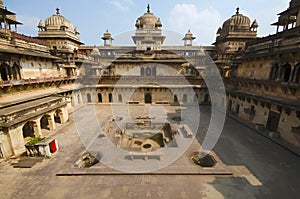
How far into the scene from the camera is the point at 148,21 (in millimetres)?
37000

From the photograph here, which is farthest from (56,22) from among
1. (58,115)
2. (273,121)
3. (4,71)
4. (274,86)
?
(273,121)

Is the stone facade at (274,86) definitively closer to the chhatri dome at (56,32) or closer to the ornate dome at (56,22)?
the chhatri dome at (56,32)

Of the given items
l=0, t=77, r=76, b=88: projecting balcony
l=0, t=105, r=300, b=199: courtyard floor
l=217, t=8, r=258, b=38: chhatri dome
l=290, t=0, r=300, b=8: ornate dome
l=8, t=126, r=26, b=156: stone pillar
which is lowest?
l=0, t=105, r=300, b=199: courtyard floor

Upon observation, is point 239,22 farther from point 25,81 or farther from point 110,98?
point 25,81

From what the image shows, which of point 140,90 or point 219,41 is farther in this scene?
point 219,41

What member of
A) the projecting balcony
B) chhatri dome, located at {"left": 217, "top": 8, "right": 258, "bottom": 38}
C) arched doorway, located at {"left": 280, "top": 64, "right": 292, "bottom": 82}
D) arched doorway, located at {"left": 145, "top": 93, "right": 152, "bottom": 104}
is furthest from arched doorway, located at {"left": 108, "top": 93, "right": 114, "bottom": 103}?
chhatri dome, located at {"left": 217, "top": 8, "right": 258, "bottom": 38}

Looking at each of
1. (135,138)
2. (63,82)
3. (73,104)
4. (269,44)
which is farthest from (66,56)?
(269,44)

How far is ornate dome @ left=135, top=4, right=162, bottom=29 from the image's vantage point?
119ft

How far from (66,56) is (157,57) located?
17859 mm

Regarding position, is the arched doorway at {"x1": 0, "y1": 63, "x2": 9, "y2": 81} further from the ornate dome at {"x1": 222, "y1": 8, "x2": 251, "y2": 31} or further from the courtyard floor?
the ornate dome at {"x1": 222, "y1": 8, "x2": 251, "y2": 31}

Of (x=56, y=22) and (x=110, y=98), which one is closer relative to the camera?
(x=110, y=98)

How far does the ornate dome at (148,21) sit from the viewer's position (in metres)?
36.4

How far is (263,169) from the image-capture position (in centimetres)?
981

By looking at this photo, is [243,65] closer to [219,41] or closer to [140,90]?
[219,41]
